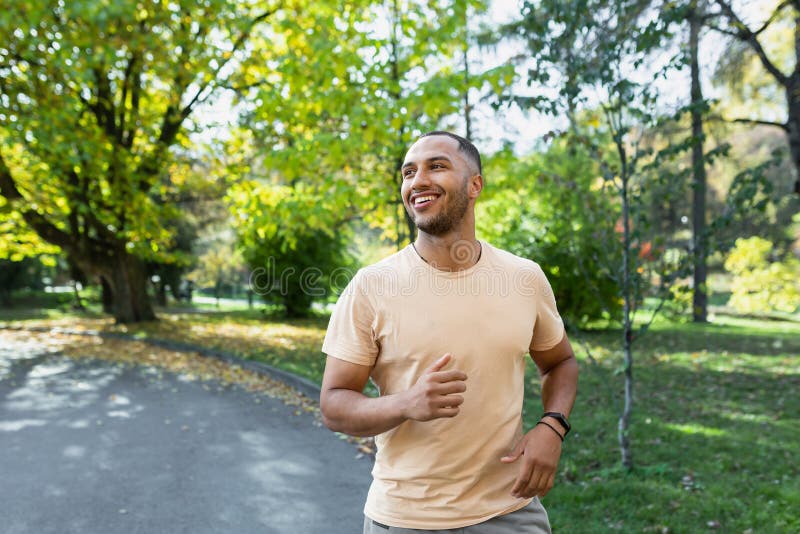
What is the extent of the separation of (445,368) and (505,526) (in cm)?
50

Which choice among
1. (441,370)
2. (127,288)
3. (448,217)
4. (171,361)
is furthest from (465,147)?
(127,288)

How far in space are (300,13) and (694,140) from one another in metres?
11.3

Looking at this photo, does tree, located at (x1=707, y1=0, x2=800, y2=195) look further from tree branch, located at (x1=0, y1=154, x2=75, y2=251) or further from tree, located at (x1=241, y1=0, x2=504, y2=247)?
tree branch, located at (x1=0, y1=154, x2=75, y2=251)

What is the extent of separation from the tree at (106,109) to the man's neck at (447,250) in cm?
905

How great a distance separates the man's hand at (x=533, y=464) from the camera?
6.17 ft

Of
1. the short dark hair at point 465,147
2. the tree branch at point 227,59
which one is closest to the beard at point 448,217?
the short dark hair at point 465,147

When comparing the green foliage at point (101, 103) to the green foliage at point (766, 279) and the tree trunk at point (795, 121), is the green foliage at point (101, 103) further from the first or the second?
the green foliage at point (766, 279)

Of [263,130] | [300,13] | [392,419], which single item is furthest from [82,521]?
[300,13]

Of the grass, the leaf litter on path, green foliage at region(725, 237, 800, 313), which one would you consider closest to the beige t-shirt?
the grass

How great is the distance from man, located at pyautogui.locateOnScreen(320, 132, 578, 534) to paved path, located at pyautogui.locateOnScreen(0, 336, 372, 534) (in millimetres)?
2833

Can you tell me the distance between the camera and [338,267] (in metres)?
21.2

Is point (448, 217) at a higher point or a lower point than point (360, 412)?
higher

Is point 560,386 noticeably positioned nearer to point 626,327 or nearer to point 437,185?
point 437,185

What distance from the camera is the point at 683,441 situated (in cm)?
625
